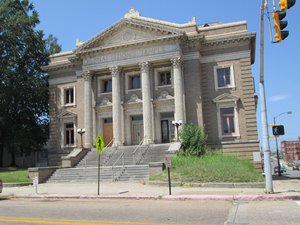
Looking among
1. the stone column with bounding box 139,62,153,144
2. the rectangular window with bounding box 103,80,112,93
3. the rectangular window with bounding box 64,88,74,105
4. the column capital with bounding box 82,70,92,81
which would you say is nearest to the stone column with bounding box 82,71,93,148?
the column capital with bounding box 82,70,92,81

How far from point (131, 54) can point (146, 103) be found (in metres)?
4.97

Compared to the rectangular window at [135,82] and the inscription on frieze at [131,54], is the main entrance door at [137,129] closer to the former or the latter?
the rectangular window at [135,82]

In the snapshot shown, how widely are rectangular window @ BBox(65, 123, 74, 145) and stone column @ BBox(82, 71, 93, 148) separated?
318cm

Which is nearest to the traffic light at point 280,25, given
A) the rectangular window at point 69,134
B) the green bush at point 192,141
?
the green bush at point 192,141

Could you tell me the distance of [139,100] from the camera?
114ft

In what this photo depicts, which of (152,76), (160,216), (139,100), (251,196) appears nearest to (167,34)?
(152,76)

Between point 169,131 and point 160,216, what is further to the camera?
point 169,131

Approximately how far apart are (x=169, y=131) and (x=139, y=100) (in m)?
4.07

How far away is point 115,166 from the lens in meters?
27.4

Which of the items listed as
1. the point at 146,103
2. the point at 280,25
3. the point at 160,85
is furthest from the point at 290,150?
the point at 280,25

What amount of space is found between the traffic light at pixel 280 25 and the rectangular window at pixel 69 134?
29.1 m

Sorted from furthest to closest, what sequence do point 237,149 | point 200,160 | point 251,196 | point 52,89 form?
point 52,89
point 237,149
point 200,160
point 251,196

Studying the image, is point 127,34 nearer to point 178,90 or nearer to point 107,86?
point 107,86

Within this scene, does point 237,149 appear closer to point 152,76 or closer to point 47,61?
point 152,76
